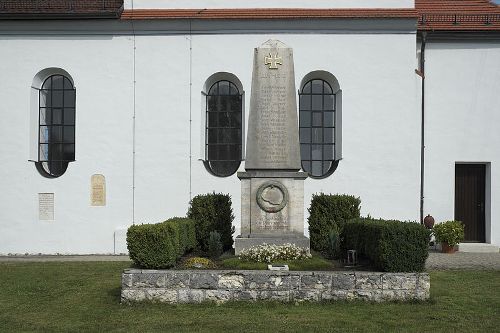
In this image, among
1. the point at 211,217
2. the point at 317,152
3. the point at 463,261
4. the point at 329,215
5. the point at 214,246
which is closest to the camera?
the point at 214,246

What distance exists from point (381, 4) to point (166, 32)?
6.52 metres

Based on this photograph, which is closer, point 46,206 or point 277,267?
point 277,267

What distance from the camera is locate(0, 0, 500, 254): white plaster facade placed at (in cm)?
1909

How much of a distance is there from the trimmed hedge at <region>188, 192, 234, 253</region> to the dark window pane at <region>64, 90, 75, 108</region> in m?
6.30

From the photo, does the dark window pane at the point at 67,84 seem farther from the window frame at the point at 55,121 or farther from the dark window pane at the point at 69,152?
the dark window pane at the point at 69,152

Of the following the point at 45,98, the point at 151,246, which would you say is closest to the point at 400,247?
the point at 151,246

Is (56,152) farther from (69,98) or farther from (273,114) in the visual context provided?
(273,114)

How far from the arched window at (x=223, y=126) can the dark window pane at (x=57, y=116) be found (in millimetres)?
4681

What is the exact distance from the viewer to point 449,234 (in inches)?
727

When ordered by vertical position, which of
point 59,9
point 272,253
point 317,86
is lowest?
point 272,253

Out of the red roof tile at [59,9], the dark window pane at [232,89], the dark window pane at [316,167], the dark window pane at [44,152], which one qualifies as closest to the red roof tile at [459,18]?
the dark window pane at [316,167]

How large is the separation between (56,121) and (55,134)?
412 mm

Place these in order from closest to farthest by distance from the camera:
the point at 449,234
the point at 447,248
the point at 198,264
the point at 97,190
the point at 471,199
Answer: the point at 198,264 → the point at 449,234 → the point at 447,248 → the point at 97,190 → the point at 471,199

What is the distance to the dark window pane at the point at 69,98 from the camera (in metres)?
20.2
